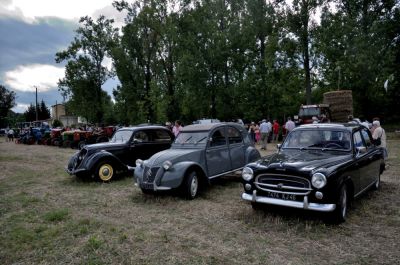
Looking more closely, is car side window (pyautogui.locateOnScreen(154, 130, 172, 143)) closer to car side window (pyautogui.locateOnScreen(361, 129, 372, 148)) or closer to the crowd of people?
car side window (pyautogui.locateOnScreen(361, 129, 372, 148))

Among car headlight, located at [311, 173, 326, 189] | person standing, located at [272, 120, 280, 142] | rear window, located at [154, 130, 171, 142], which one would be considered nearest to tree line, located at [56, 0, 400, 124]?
person standing, located at [272, 120, 280, 142]

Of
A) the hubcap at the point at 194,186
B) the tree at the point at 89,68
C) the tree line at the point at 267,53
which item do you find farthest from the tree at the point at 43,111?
the hubcap at the point at 194,186

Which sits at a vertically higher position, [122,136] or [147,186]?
[122,136]

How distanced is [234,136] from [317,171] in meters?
4.12

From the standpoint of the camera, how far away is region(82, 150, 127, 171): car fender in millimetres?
10281

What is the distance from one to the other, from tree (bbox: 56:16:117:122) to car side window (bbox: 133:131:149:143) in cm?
3307

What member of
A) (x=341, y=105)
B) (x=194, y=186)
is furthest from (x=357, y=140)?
(x=341, y=105)

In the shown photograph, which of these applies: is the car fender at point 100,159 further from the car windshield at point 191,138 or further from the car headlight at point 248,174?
the car headlight at point 248,174

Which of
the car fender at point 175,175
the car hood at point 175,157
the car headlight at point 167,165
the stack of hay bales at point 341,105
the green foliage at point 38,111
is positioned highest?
the green foliage at point 38,111

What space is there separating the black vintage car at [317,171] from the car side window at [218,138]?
191 cm

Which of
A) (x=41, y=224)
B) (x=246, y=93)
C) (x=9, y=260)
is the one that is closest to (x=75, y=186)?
(x=41, y=224)

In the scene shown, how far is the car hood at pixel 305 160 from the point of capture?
5.81m

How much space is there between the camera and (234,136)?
955 cm

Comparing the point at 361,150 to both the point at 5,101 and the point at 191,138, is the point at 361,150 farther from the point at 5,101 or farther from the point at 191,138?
the point at 5,101
